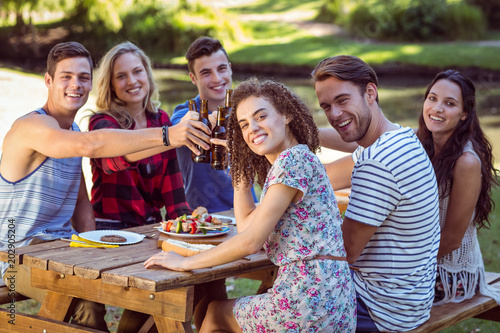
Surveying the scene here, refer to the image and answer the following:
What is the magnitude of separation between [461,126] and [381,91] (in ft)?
54.9

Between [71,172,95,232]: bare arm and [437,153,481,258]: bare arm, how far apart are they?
214 cm

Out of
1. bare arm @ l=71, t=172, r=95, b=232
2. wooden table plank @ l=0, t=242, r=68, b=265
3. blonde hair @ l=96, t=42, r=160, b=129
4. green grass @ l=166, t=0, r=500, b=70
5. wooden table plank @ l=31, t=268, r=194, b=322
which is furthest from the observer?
green grass @ l=166, t=0, r=500, b=70

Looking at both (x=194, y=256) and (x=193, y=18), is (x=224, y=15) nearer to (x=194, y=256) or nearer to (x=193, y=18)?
(x=193, y=18)

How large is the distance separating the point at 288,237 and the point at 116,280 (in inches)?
29.6

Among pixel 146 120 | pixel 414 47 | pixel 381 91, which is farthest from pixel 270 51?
pixel 146 120

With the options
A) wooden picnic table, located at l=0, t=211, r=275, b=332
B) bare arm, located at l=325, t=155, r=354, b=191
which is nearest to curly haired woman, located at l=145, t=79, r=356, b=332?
wooden picnic table, located at l=0, t=211, r=275, b=332

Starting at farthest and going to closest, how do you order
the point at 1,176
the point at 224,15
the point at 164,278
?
the point at 224,15 → the point at 1,176 → the point at 164,278

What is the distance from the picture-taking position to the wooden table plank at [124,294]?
2.79m

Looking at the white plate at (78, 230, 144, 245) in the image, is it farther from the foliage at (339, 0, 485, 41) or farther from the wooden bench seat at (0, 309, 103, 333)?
the foliage at (339, 0, 485, 41)

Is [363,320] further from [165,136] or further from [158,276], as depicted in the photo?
[165,136]

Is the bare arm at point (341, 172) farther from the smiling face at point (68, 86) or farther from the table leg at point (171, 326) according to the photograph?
the table leg at point (171, 326)

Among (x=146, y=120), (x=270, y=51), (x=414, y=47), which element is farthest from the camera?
(x=270, y=51)

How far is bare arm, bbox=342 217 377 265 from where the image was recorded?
2.96 meters

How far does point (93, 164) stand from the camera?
4.28m
